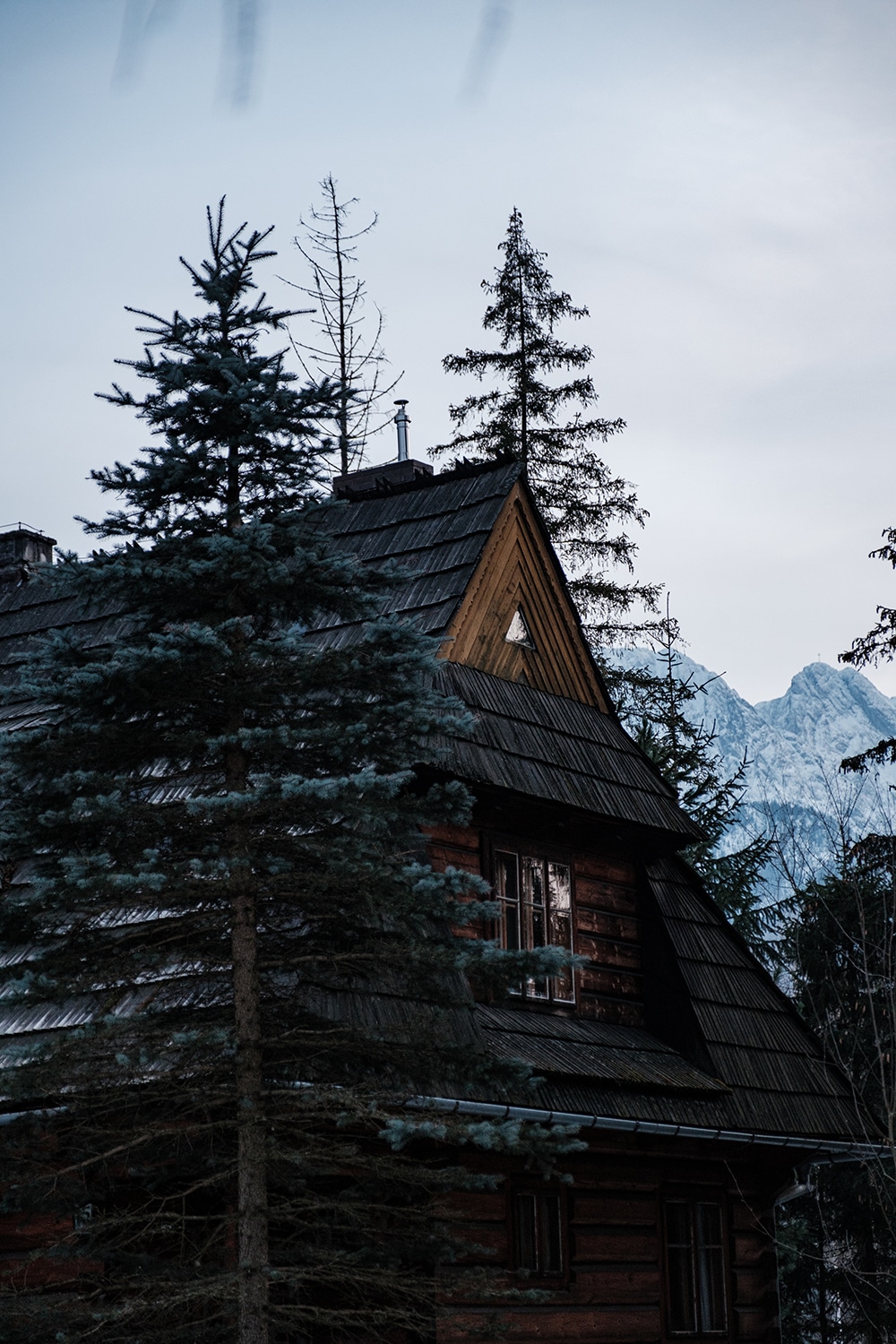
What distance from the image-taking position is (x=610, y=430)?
27.0 metres

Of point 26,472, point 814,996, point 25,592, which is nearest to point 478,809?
point 25,592

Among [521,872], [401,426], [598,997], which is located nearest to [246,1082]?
[521,872]

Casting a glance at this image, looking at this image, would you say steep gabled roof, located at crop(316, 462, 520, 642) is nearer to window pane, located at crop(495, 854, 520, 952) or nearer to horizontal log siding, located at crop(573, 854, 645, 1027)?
window pane, located at crop(495, 854, 520, 952)

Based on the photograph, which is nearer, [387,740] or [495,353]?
[387,740]

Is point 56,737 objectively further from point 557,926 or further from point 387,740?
point 557,926

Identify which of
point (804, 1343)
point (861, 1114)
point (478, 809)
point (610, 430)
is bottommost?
point (804, 1343)

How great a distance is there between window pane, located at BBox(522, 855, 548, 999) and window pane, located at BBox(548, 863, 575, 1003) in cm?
11

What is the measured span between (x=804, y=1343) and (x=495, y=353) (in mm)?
16477

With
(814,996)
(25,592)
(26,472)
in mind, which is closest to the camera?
(26,472)

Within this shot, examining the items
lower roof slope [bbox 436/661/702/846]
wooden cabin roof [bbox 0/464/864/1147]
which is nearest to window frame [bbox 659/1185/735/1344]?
wooden cabin roof [bbox 0/464/864/1147]

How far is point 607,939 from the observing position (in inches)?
543

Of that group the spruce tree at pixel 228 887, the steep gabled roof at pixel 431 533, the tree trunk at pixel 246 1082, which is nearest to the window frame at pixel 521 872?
the steep gabled roof at pixel 431 533

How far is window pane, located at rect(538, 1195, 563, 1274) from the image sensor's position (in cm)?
1199

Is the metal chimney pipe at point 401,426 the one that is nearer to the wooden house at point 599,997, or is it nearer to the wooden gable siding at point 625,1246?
the wooden house at point 599,997
